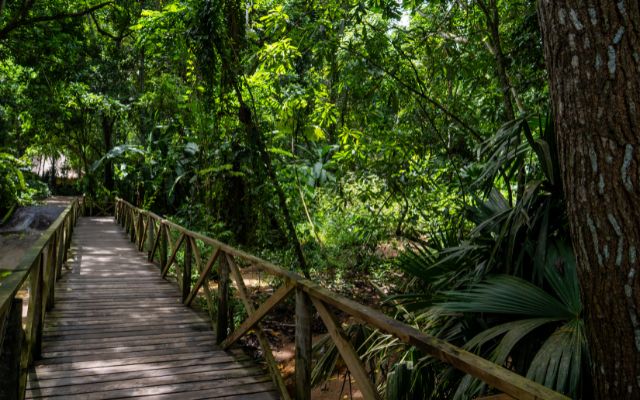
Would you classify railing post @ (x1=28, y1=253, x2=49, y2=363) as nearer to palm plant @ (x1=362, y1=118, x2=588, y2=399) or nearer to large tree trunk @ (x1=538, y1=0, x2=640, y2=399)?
palm plant @ (x1=362, y1=118, x2=588, y2=399)

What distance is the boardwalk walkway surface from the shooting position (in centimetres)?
351

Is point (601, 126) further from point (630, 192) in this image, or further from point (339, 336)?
point (339, 336)

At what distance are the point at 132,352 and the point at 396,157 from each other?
3803mm

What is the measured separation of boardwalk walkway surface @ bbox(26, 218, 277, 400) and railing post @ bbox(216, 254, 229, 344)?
15 centimetres

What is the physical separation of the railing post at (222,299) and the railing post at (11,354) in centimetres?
192

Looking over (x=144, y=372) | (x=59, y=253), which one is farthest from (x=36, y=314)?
(x=59, y=253)

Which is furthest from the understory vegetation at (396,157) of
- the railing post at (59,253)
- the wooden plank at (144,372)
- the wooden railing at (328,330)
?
the railing post at (59,253)

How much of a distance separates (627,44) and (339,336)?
1884mm

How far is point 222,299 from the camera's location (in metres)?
4.62

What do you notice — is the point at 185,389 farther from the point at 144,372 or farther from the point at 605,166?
the point at 605,166

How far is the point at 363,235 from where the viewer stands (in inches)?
299

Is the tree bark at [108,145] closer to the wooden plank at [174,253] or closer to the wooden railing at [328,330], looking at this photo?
the wooden plank at [174,253]

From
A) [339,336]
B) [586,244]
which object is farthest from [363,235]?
[586,244]

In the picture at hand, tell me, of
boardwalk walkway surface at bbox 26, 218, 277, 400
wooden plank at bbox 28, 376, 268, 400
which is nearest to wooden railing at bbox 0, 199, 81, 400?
boardwalk walkway surface at bbox 26, 218, 277, 400
